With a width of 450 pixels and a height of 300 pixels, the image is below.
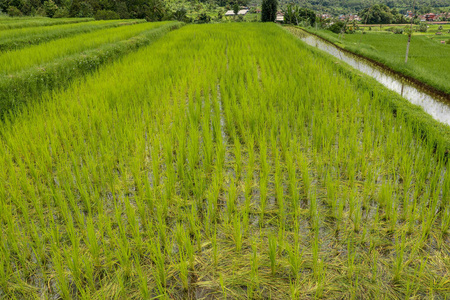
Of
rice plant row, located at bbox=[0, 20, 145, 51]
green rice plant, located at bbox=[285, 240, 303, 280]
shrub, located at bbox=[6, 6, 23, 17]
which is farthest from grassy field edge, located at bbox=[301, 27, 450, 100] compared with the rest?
shrub, located at bbox=[6, 6, 23, 17]

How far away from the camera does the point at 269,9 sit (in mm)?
24703

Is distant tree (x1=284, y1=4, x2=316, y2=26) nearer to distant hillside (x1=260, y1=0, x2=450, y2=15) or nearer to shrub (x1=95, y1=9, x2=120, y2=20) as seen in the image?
distant hillside (x1=260, y1=0, x2=450, y2=15)

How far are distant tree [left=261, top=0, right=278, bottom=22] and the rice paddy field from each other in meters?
23.2

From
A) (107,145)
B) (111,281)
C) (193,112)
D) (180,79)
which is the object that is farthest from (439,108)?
(111,281)

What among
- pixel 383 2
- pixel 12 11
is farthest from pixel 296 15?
pixel 383 2

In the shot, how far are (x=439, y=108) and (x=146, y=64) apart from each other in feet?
17.0

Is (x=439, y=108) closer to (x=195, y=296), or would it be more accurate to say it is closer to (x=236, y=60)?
(x=236, y=60)

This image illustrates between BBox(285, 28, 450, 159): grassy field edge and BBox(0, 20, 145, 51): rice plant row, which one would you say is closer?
BBox(285, 28, 450, 159): grassy field edge

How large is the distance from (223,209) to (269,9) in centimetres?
2578

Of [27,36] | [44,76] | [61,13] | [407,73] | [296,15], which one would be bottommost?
[407,73]

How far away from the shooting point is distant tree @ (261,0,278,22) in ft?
80.3

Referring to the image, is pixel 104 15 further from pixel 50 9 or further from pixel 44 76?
pixel 44 76

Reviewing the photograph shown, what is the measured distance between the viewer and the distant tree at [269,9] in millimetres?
24484

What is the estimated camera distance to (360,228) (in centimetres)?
194
